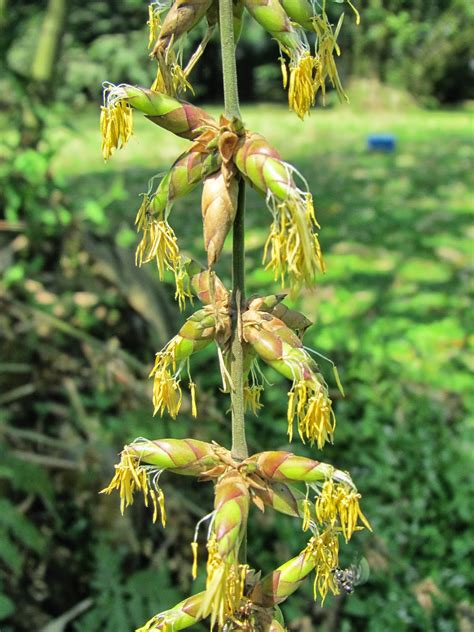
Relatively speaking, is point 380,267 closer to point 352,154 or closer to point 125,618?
point 125,618

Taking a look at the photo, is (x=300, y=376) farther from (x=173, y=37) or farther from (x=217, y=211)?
(x=173, y=37)

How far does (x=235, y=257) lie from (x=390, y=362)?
10.7 ft

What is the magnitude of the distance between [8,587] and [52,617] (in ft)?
0.56

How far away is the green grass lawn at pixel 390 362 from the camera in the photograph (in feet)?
9.64

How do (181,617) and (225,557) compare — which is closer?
(225,557)

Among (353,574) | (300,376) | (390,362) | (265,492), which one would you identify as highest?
(300,376)

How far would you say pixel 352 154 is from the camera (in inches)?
434

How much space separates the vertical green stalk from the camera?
94 centimetres

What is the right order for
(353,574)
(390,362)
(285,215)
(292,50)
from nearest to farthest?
Answer: 1. (285,215)
2. (292,50)
3. (353,574)
4. (390,362)

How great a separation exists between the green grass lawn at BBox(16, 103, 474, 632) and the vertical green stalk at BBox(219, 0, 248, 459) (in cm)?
10

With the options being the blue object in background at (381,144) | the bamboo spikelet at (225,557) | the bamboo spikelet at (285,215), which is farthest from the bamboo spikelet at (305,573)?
the blue object in background at (381,144)

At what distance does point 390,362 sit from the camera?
4152 mm

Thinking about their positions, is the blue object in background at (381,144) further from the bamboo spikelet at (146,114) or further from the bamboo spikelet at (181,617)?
the bamboo spikelet at (181,617)

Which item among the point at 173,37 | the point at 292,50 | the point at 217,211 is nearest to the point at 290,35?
the point at 292,50
